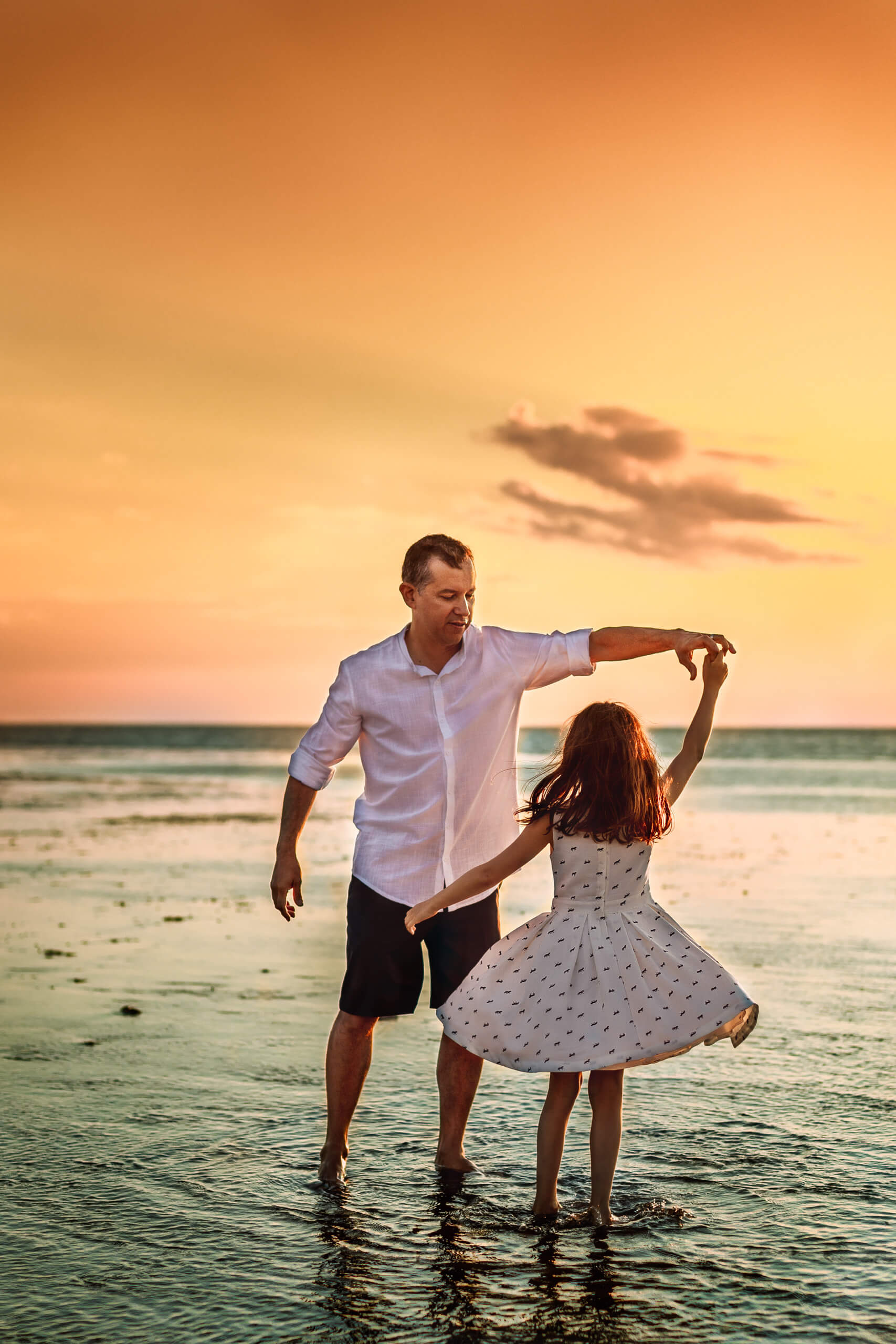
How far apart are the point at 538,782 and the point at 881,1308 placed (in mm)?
1816

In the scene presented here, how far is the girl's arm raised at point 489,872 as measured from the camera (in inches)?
172

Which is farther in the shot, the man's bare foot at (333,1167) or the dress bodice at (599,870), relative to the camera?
the man's bare foot at (333,1167)

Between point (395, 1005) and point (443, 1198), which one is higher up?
point (395, 1005)

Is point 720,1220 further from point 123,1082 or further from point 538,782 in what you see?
point 123,1082

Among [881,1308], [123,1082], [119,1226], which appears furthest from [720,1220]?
[123,1082]

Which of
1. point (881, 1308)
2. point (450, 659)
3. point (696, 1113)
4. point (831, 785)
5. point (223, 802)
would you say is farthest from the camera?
point (831, 785)

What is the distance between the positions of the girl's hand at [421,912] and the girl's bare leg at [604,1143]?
0.73 meters

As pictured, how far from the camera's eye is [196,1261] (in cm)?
388

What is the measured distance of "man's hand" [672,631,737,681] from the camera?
15.3 feet

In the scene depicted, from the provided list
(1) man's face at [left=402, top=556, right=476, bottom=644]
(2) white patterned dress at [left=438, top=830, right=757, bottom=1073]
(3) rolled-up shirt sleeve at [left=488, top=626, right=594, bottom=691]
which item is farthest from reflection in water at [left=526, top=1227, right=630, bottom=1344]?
(1) man's face at [left=402, top=556, right=476, bottom=644]

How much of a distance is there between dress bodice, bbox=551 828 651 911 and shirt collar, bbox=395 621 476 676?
766 mm

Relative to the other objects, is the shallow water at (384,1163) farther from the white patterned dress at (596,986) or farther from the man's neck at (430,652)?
the man's neck at (430,652)

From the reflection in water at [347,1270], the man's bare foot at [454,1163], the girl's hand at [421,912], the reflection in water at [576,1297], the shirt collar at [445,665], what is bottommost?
the reflection in water at [347,1270]

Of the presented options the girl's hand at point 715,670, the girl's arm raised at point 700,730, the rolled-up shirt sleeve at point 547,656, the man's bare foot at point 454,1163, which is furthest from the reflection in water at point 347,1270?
the girl's hand at point 715,670
